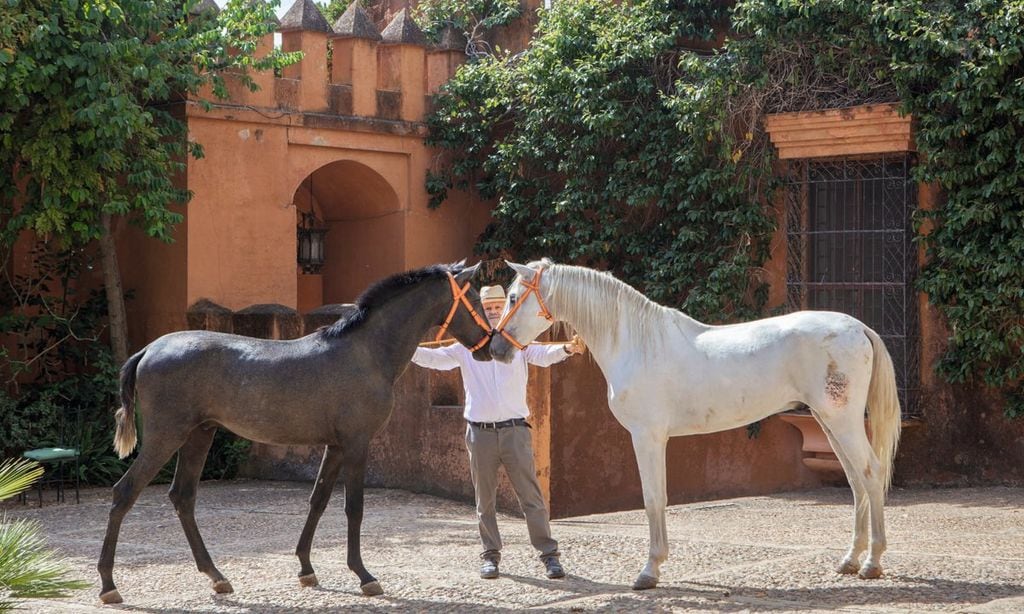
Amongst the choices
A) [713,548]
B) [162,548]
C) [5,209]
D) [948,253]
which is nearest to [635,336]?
[713,548]

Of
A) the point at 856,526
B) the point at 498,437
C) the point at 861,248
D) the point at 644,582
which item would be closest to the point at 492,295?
the point at 498,437

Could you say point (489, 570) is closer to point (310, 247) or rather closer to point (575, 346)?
point (575, 346)

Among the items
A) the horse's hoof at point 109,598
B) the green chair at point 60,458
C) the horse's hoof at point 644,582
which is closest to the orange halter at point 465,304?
the horse's hoof at point 644,582

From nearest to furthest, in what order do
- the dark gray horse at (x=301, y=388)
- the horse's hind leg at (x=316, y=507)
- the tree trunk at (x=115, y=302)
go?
the dark gray horse at (x=301, y=388)
the horse's hind leg at (x=316, y=507)
the tree trunk at (x=115, y=302)

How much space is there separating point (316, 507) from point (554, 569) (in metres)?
1.47

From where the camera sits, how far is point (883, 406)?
780cm

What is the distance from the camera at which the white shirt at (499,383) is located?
8016mm

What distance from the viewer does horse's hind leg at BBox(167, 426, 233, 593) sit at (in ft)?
24.6

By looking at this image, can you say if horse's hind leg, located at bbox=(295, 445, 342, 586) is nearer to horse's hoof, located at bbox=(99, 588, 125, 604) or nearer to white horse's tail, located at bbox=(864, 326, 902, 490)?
horse's hoof, located at bbox=(99, 588, 125, 604)

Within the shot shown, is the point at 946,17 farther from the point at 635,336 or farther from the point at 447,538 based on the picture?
the point at 447,538

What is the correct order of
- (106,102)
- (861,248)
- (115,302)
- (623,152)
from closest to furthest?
(106,102), (861,248), (115,302), (623,152)

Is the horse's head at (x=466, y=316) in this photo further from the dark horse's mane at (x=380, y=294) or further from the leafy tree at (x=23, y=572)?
the leafy tree at (x=23, y=572)

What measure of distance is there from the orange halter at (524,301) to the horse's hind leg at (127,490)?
2.00 meters

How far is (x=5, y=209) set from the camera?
1352 centimetres
